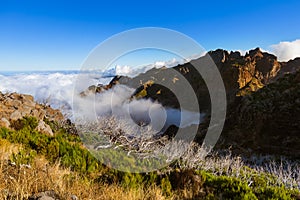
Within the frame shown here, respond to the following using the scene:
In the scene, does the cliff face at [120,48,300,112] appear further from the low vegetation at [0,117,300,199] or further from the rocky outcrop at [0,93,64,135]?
the low vegetation at [0,117,300,199]

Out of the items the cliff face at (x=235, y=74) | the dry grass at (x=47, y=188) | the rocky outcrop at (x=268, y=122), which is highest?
the cliff face at (x=235, y=74)

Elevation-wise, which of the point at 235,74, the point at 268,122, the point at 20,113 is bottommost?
the point at 268,122

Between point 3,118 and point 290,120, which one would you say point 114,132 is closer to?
point 3,118

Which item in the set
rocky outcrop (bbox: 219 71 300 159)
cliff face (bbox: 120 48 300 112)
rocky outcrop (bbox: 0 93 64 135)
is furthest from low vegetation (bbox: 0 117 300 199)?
cliff face (bbox: 120 48 300 112)

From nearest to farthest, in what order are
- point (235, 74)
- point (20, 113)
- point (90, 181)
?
point (90, 181) → point (20, 113) → point (235, 74)

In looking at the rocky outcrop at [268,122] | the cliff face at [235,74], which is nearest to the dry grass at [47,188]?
the rocky outcrop at [268,122]

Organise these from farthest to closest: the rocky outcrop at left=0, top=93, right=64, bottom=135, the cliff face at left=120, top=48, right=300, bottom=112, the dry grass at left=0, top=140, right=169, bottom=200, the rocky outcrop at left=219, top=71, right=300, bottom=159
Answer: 1. the cliff face at left=120, top=48, right=300, bottom=112
2. the rocky outcrop at left=219, top=71, right=300, bottom=159
3. the rocky outcrop at left=0, top=93, right=64, bottom=135
4. the dry grass at left=0, top=140, right=169, bottom=200

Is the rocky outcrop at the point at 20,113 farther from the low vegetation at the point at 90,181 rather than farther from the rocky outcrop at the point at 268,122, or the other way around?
the rocky outcrop at the point at 268,122

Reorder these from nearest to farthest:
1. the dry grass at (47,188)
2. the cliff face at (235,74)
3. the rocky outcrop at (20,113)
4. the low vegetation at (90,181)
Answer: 1. the dry grass at (47,188)
2. the low vegetation at (90,181)
3. the rocky outcrop at (20,113)
4. the cliff face at (235,74)

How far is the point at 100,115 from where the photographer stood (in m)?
16.2

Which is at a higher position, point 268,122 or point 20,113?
point 20,113

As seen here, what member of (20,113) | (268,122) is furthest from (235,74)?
(20,113)

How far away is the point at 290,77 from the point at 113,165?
82.3 m

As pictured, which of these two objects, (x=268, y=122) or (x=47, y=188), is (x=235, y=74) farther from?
(x=47, y=188)
